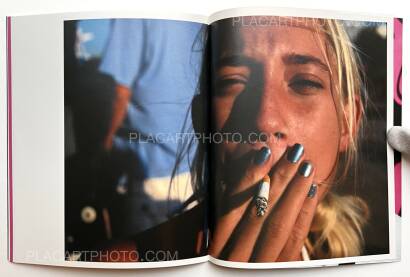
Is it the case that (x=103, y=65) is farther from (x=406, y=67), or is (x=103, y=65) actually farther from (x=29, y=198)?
(x=406, y=67)

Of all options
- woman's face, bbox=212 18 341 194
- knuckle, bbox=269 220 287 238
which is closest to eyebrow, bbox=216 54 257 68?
woman's face, bbox=212 18 341 194

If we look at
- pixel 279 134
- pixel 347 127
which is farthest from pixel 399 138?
pixel 279 134

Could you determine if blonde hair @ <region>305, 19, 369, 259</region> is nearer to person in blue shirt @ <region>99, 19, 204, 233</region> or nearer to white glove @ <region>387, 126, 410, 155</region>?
white glove @ <region>387, 126, 410, 155</region>

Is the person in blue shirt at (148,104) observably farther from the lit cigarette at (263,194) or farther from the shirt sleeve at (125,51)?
the lit cigarette at (263,194)

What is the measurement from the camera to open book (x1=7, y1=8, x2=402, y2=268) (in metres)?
0.59

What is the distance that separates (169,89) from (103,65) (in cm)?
9

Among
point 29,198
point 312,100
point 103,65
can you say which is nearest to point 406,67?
A: point 312,100

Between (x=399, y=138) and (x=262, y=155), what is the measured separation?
0.21 meters

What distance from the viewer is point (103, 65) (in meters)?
0.59

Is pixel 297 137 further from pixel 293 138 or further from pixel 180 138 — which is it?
pixel 180 138

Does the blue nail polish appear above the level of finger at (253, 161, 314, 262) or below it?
above

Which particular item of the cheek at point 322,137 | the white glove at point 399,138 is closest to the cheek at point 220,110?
the cheek at point 322,137

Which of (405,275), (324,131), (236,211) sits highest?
(324,131)

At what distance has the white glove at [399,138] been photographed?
63 centimetres
